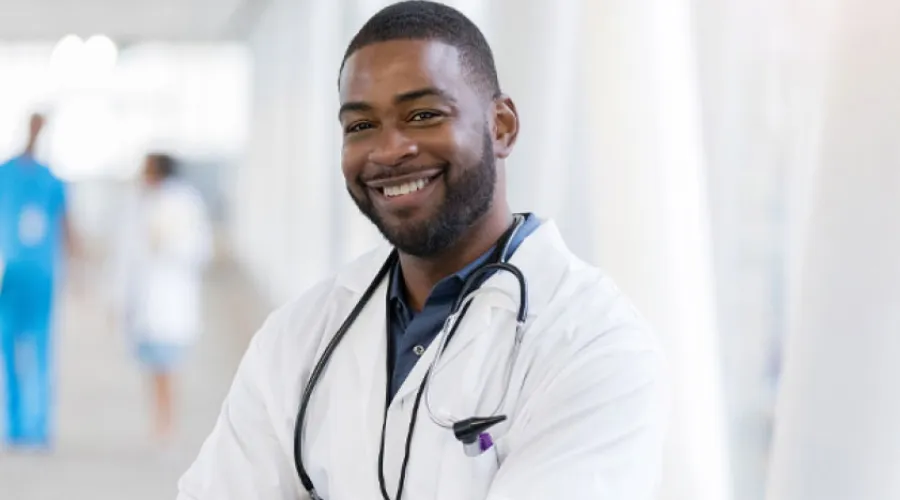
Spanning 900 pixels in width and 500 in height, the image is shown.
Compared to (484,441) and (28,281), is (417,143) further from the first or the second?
(28,281)

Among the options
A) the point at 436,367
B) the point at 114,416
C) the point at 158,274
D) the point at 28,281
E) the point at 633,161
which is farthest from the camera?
the point at 114,416

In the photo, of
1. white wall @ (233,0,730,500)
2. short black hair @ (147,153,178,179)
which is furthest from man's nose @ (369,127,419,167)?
short black hair @ (147,153,178,179)

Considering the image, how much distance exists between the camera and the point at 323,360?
148 cm

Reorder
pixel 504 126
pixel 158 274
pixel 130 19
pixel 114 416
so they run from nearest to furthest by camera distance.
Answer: pixel 504 126 → pixel 158 274 → pixel 114 416 → pixel 130 19

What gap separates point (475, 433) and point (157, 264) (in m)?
3.88

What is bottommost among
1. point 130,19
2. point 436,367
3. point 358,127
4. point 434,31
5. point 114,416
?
point 114,416

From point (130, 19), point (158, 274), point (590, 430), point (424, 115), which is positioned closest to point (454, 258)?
point (424, 115)

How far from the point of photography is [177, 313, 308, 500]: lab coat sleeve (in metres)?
1.50

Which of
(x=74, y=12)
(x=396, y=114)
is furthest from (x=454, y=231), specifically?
(x=74, y=12)

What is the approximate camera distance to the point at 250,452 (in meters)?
1.52

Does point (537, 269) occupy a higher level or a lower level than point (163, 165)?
higher

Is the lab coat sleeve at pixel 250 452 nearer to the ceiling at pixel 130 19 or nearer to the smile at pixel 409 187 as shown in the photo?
the smile at pixel 409 187

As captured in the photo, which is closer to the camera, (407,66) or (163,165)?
(407,66)

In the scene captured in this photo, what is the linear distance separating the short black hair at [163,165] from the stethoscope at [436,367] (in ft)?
12.2
